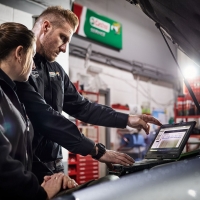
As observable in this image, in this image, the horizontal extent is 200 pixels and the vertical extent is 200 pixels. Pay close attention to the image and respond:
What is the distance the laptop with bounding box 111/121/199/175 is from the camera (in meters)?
1.15

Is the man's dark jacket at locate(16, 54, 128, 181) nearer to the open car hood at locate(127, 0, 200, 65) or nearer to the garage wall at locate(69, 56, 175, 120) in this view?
the open car hood at locate(127, 0, 200, 65)

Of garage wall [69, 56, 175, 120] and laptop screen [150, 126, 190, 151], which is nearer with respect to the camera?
laptop screen [150, 126, 190, 151]

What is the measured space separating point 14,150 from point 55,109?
0.69m

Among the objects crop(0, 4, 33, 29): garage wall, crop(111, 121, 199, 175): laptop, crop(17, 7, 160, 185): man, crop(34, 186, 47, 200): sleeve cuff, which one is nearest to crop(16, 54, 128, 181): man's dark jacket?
crop(17, 7, 160, 185): man

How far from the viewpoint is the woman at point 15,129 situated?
36.0 inches

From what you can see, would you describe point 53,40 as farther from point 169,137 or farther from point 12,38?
point 169,137

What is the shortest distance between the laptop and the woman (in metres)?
0.29

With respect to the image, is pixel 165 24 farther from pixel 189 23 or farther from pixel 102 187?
pixel 102 187

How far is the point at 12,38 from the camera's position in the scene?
114cm

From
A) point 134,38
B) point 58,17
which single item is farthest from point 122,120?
point 134,38

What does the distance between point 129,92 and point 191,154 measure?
18.9ft

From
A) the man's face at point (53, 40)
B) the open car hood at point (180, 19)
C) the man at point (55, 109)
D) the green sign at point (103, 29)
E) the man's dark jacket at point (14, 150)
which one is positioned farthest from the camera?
the green sign at point (103, 29)

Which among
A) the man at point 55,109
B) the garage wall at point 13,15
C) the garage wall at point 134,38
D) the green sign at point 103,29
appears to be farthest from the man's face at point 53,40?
the green sign at point 103,29

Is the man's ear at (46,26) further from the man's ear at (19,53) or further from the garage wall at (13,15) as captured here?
the garage wall at (13,15)
